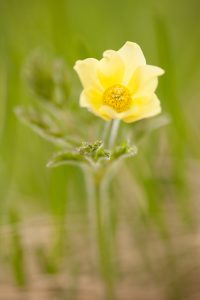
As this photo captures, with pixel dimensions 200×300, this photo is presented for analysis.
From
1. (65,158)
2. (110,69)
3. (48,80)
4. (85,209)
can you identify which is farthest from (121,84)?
(85,209)

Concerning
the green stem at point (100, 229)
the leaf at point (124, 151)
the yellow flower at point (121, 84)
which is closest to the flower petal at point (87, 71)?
the yellow flower at point (121, 84)

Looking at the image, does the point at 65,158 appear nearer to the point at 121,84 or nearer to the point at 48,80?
the point at 121,84

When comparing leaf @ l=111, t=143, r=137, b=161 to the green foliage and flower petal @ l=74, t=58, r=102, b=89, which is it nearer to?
flower petal @ l=74, t=58, r=102, b=89

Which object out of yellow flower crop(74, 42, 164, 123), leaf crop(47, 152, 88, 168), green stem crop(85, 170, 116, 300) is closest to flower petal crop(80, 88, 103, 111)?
yellow flower crop(74, 42, 164, 123)

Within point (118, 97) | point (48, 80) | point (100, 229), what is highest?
point (48, 80)

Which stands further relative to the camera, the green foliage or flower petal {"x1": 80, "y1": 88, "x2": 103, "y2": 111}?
the green foliage

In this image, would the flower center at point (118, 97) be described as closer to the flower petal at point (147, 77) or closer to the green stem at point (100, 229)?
the flower petal at point (147, 77)

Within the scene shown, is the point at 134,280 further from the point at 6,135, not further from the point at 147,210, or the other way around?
the point at 6,135
